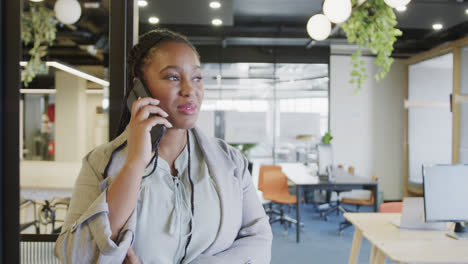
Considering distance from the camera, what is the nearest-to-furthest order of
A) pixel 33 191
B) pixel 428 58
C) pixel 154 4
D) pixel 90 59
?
pixel 33 191, pixel 154 4, pixel 428 58, pixel 90 59

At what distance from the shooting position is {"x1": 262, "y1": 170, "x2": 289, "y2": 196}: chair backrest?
6.05 metres

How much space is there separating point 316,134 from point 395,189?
2368 mm

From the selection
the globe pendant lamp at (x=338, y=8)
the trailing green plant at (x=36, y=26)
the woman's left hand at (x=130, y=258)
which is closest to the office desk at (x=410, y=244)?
the woman's left hand at (x=130, y=258)

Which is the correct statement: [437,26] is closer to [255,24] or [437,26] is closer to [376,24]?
[376,24]

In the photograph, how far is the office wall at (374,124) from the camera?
8.09m

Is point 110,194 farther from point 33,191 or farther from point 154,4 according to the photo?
point 154,4

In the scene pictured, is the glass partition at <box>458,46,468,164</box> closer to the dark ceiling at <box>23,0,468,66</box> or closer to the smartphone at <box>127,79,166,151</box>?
the dark ceiling at <box>23,0,468,66</box>

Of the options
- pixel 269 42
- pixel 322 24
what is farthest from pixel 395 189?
pixel 322 24

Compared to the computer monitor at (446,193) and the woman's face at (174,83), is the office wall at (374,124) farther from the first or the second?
the woman's face at (174,83)

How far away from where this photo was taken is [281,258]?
15.1 feet

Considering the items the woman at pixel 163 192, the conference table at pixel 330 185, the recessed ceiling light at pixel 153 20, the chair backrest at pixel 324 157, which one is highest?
the recessed ceiling light at pixel 153 20

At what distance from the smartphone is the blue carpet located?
3.91 metres

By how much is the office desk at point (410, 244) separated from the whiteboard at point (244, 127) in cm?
527

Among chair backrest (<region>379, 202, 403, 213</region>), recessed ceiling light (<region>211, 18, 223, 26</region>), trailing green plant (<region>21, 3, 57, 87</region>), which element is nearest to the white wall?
trailing green plant (<region>21, 3, 57, 87</region>)
